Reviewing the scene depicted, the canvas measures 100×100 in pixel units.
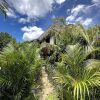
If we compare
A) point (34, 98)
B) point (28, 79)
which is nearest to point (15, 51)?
point (28, 79)

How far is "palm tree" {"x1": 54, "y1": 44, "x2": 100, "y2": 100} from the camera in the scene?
Result: 914 cm

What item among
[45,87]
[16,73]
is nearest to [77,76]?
[16,73]

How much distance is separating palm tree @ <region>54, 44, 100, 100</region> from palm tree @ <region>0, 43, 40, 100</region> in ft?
9.89

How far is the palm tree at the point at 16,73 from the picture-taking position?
41.2 feet

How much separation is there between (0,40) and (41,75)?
989cm

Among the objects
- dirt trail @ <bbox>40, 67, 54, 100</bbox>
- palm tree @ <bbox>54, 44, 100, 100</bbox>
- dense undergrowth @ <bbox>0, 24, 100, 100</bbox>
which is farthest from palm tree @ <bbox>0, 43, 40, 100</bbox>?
palm tree @ <bbox>54, 44, 100, 100</bbox>

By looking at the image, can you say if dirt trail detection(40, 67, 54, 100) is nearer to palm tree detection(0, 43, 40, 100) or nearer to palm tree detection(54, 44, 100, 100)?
palm tree detection(0, 43, 40, 100)

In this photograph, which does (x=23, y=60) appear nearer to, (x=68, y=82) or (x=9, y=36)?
(x=68, y=82)

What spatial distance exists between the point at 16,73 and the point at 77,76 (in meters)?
4.01

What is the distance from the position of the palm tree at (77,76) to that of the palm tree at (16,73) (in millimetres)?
3015

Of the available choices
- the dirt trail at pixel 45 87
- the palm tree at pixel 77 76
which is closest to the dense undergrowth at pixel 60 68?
the palm tree at pixel 77 76

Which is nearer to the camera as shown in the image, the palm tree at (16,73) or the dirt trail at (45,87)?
the palm tree at (16,73)

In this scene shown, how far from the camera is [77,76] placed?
385 inches

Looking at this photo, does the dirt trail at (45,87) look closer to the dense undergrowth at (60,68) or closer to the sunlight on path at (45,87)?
the sunlight on path at (45,87)
